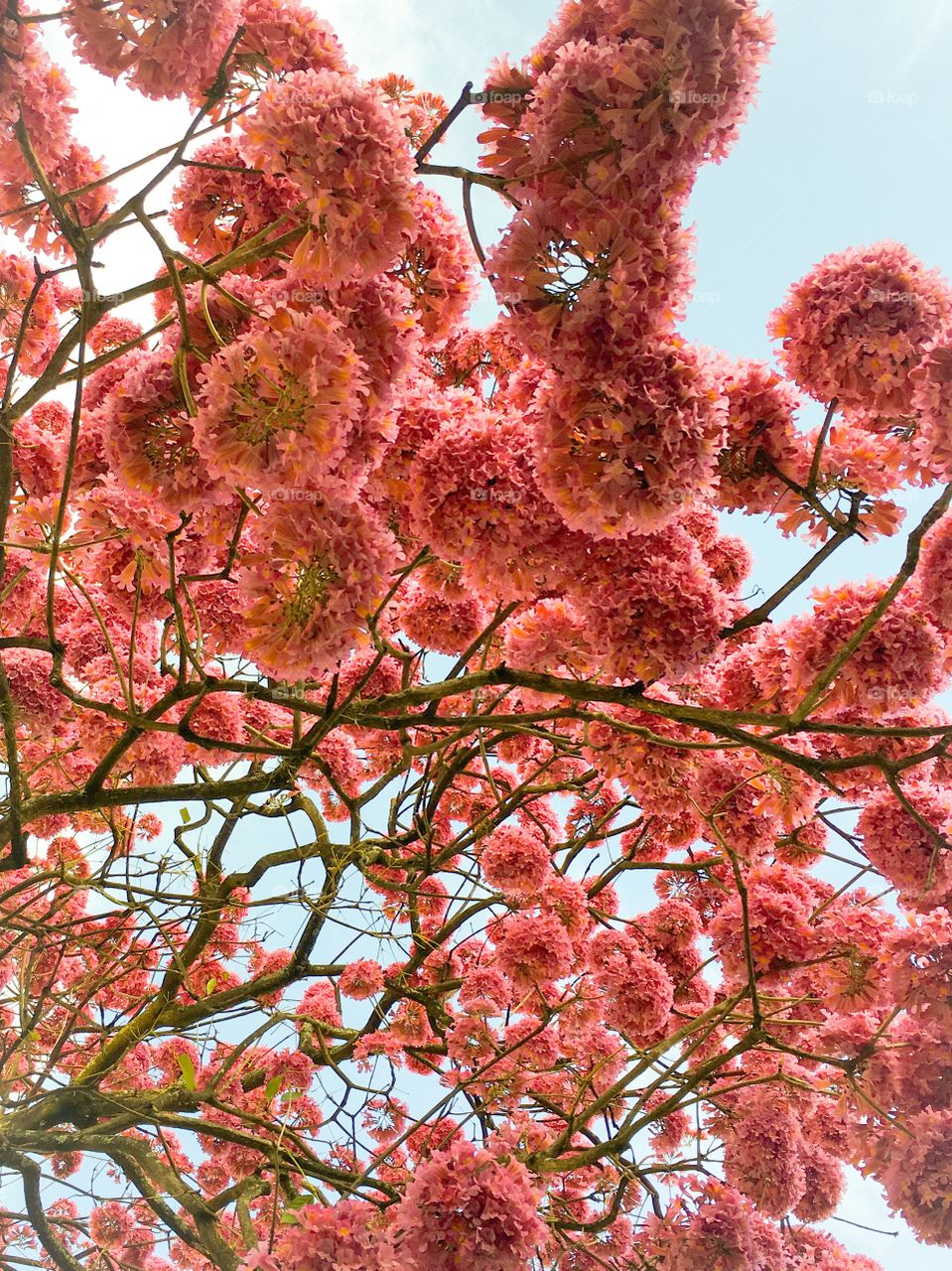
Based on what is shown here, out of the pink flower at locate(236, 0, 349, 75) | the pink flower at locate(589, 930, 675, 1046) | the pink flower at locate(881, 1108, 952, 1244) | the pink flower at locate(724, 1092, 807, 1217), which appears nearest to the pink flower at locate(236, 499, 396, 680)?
the pink flower at locate(236, 0, 349, 75)

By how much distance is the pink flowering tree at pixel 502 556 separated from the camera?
5.57ft

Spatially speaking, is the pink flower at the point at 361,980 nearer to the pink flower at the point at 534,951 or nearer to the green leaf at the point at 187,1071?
the green leaf at the point at 187,1071

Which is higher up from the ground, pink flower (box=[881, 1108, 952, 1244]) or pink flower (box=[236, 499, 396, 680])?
pink flower (box=[236, 499, 396, 680])

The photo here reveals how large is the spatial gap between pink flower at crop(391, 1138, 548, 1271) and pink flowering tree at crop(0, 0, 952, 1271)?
0.01 metres

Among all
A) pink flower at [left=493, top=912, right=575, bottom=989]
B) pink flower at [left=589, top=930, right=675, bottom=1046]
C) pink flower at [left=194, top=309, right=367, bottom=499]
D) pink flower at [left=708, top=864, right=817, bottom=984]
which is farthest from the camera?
pink flower at [left=589, top=930, right=675, bottom=1046]

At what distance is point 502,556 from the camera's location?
7.17 feet

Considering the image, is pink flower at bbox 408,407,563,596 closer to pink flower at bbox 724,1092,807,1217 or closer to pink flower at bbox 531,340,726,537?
pink flower at bbox 531,340,726,537

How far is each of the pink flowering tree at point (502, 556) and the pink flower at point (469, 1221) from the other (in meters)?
0.01

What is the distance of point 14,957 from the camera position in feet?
18.9

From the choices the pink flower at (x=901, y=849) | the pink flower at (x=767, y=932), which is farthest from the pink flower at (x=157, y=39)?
the pink flower at (x=767, y=932)

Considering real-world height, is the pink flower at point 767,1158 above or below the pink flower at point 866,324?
below

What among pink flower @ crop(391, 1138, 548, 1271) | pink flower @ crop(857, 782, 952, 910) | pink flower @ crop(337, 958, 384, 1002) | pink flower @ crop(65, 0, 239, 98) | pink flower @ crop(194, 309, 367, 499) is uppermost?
pink flower @ crop(65, 0, 239, 98)

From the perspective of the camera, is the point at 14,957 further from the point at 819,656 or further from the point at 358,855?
the point at 819,656

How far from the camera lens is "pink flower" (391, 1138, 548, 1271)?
2.59 metres
